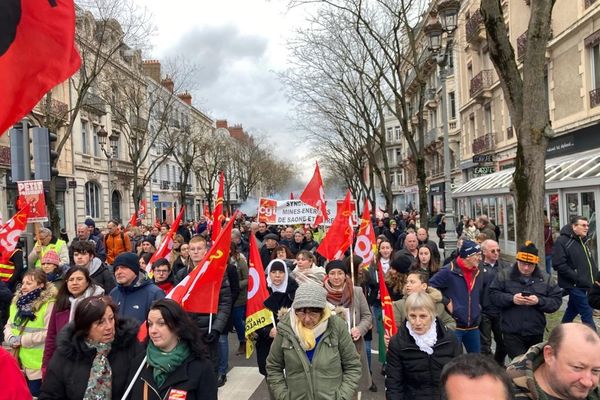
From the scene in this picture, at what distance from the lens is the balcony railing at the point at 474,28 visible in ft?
89.7

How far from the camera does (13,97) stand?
1.89 meters

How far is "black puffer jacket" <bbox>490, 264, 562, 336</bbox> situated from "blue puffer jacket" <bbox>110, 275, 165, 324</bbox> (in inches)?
140

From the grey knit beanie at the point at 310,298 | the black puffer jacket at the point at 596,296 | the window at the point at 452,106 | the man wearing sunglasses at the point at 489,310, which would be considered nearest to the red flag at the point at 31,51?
the grey knit beanie at the point at 310,298

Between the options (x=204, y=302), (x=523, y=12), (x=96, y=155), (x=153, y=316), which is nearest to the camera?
(x=153, y=316)

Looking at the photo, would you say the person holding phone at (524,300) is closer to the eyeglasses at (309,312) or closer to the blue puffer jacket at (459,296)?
the blue puffer jacket at (459,296)

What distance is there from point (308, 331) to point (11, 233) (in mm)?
7135

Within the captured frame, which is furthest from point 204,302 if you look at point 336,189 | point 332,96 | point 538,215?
point 336,189

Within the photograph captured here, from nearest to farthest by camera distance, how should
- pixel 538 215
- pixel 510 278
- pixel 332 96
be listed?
1. pixel 510 278
2. pixel 538 215
3. pixel 332 96

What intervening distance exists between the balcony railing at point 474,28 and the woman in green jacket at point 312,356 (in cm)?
2732

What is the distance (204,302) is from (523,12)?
23258 millimetres

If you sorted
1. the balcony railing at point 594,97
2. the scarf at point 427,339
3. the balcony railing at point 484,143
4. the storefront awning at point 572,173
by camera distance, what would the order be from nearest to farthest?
the scarf at point 427,339 < the storefront awning at point 572,173 < the balcony railing at point 594,97 < the balcony railing at point 484,143

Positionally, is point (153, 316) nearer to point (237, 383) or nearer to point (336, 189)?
point (237, 383)

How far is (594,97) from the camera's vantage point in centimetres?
1669

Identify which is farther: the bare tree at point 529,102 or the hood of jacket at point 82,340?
the bare tree at point 529,102
